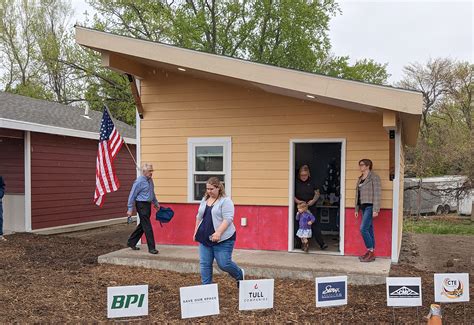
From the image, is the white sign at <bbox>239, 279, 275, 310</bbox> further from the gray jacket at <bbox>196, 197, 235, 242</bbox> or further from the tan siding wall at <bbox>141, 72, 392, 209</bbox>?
the tan siding wall at <bbox>141, 72, 392, 209</bbox>

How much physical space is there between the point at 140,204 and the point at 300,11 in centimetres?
2412

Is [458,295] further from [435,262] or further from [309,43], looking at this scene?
[309,43]

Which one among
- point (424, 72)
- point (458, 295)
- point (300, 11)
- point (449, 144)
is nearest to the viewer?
point (458, 295)

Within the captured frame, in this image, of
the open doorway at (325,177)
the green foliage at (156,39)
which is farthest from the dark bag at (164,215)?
the green foliage at (156,39)

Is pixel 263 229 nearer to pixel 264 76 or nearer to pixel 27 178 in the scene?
pixel 264 76

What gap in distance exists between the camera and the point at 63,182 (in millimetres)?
10969

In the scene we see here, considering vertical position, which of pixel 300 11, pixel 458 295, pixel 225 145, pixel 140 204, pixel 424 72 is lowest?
pixel 458 295

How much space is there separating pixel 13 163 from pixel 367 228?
8.20 m

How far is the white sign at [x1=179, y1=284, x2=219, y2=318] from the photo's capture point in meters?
3.76

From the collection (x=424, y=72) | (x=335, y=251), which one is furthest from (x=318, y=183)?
(x=424, y=72)

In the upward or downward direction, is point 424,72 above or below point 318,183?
above

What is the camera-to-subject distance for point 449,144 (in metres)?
20.4

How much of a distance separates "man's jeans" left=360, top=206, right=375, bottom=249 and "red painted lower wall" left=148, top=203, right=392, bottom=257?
14.0 inches

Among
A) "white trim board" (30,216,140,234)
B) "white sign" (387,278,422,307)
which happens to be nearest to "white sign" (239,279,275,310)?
"white sign" (387,278,422,307)
